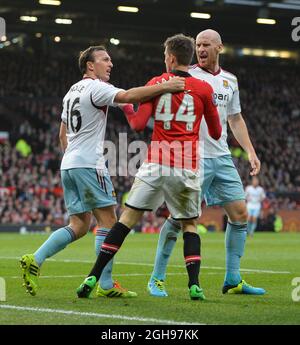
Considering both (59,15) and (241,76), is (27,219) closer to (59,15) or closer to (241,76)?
(59,15)

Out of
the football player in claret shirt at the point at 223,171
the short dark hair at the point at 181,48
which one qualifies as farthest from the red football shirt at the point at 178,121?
the football player in claret shirt at the point at 223,171

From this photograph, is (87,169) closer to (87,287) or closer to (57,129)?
(87,287)

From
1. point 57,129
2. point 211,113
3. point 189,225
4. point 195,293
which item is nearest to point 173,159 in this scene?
point 211,113

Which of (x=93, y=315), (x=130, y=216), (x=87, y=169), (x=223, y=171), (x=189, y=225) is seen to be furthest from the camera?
(x=223, y=171)

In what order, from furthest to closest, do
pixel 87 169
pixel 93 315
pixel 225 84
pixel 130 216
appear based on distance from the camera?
pixel 225 84, pixel 87 169, pixel 130 216, pixel 93 315

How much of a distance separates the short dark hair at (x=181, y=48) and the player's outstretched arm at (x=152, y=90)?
21 centimetres

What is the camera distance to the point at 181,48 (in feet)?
24.8

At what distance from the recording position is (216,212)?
3247 cm

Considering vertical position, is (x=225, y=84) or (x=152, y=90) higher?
(x=225, y=84)

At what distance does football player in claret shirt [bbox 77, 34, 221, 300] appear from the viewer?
7504mm

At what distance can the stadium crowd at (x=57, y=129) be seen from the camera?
103ft

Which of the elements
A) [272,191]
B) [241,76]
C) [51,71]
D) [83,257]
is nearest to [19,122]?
[51,71]

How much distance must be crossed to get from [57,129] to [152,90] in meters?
30.0
